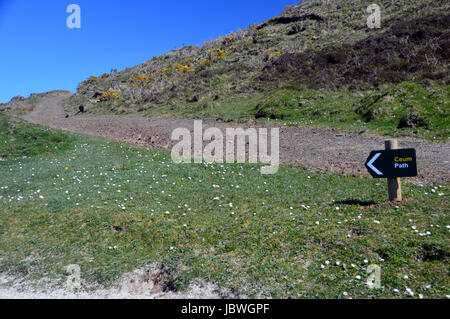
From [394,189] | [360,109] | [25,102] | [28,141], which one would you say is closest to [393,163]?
[394,189]

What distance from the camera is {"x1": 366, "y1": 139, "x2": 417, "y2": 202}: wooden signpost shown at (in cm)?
609

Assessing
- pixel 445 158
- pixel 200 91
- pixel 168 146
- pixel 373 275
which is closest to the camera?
pixel 373 275

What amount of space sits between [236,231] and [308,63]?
72.0 feet

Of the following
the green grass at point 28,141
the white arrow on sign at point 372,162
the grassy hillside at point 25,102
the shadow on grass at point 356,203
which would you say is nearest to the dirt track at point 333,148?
the shadow on grass at point 356,203

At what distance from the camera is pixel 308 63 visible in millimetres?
24781

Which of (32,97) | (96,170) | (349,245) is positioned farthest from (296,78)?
(32,97)

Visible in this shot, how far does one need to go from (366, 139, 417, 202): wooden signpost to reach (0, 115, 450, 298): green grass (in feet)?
2.47

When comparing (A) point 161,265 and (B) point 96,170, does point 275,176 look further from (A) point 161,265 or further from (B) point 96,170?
(B) point 96,170

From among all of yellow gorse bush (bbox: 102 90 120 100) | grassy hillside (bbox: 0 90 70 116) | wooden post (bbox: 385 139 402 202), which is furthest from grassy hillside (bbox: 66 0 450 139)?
grassy hillside (bbox: 0 90 70 116)

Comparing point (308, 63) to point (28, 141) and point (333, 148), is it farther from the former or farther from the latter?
point (28, 141)

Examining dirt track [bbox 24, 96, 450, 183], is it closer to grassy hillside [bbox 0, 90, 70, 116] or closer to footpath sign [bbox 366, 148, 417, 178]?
footpath sign [bbox 366, 148, 417, 178]

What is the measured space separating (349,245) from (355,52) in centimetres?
2174

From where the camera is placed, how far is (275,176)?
30.4ft

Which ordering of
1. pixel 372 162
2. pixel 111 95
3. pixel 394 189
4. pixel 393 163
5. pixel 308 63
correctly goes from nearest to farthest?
1. pixel 393 163
2. pixel 372 162
3. pixel 394 189
4. pixel 308 63
5. pixel 111 95
